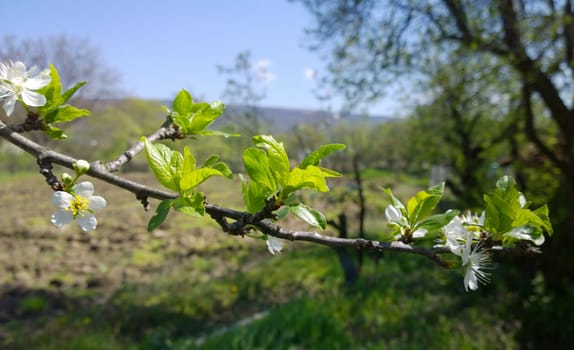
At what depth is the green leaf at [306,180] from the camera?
0.61 meters

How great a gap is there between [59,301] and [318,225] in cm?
524

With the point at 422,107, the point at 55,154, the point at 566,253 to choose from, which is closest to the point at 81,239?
the point at 422,107

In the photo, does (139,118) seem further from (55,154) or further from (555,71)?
(55,154)

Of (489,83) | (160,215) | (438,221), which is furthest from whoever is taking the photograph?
(489,83)

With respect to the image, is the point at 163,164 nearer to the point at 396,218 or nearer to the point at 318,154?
the point at 318,154

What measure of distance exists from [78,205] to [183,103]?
0.28 metres

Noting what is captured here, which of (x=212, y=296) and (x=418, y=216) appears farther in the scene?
(x=212, y=296)

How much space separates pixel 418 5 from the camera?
460cm

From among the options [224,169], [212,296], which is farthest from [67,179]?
[212,296]

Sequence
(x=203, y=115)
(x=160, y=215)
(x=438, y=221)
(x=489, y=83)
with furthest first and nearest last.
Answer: (x=489, y=83)
(x=203, y=115)
(x=438, y=221)
(x=160, y=215)

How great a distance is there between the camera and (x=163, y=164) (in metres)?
0.63

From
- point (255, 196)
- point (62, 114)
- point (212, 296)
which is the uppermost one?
point (62, 114)

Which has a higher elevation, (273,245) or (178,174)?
(178,174)

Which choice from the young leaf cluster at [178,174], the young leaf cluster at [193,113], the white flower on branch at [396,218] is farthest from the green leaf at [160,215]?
the white flower on branch at [396,218]
